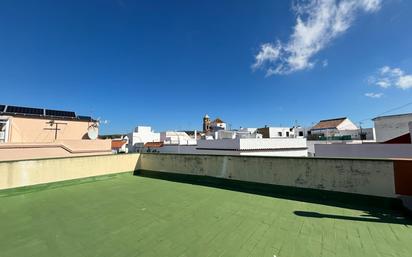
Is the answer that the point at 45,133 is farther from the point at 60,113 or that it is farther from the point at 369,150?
the point at 369,150

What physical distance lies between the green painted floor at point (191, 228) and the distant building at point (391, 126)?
17.8 m

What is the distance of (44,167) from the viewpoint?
6590 millimetres

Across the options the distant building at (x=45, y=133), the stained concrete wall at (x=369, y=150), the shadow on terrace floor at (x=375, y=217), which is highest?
the distant building at (x=45, y=133)

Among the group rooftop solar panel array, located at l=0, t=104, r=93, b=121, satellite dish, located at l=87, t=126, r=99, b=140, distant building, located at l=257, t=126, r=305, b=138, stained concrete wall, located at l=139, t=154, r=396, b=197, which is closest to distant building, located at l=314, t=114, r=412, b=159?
stained concrete wall, located at l=139, t=154, r=396, b=197

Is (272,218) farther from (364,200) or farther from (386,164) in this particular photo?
(386,164)

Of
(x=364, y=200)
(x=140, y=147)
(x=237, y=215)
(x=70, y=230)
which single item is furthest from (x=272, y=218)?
(x=140, y=147)

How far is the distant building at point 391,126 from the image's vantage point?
627 inches

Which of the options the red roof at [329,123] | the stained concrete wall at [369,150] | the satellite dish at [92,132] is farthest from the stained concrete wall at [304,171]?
the red roof at [329,123]

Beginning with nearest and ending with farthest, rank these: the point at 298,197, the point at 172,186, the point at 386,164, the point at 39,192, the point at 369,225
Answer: the point at 369,225
the point at 386,164
the point at 298,197
the point at 39,192
the point at 172,186

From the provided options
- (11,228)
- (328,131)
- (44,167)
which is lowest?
(11,228)

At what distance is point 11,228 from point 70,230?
4.18 feet

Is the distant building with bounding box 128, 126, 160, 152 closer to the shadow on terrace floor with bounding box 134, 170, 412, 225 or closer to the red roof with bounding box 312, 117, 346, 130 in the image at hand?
the shadow on terrace floor with bounding box 134, 170, 412, 225

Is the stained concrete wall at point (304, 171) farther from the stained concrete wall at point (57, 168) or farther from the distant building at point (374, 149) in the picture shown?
the distant building at point (374, 149)

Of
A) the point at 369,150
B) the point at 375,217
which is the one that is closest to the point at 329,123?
the point at 369,150
